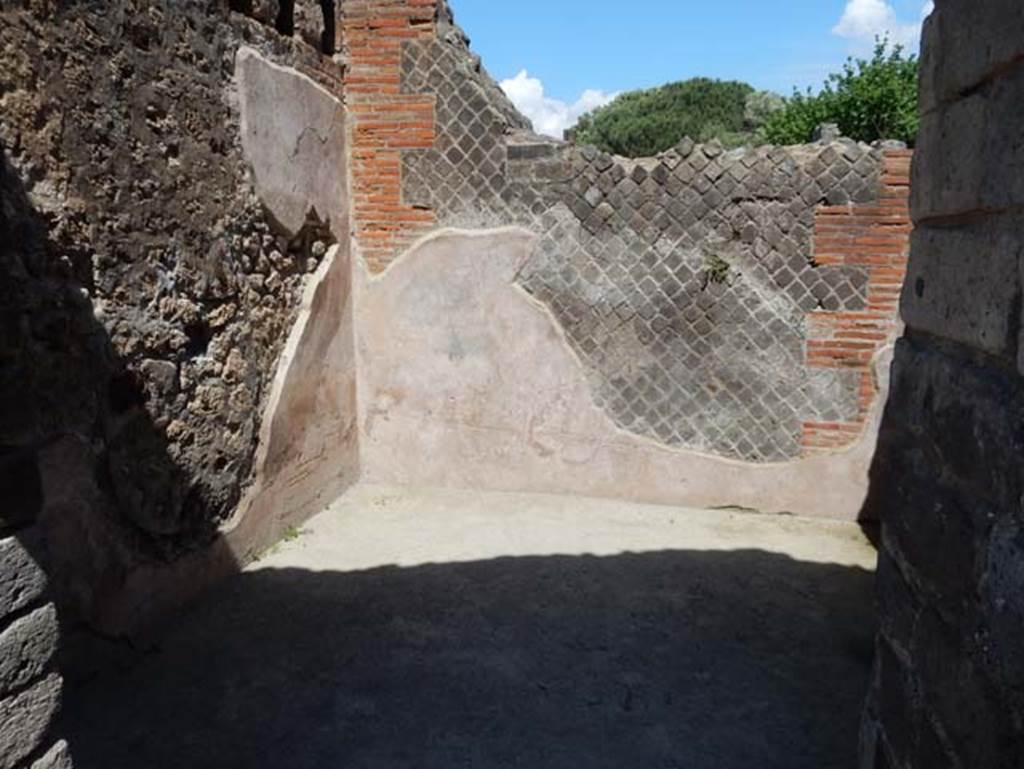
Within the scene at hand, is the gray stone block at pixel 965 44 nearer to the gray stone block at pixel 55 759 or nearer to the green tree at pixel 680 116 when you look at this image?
the gray stone block at pixel 55 759

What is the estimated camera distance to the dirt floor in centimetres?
243

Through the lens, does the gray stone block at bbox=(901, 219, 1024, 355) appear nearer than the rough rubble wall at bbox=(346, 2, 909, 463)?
Yes

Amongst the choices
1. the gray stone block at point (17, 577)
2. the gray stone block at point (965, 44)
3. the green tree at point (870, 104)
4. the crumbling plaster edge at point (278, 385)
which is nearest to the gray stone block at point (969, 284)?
the gray stone block at point (965, 44)

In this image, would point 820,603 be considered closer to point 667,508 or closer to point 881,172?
point 667,508

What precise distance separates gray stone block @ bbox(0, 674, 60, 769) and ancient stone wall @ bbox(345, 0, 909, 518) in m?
3.34

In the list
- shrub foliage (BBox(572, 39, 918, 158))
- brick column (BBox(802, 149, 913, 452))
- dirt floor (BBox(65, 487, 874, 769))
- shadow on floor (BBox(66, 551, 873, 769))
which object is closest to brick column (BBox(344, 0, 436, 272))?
dirt floor (BBox(65, 487, 874, 769))

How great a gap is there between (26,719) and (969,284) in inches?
77.6

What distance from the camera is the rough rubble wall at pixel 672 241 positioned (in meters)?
4.11

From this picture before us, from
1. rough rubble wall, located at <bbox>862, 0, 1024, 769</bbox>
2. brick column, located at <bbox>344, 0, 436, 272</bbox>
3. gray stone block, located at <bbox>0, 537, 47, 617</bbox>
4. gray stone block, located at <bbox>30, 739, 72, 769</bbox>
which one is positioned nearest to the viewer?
rough rubble wall, located at <bbox>862, 0, 1024, 769</bbox>

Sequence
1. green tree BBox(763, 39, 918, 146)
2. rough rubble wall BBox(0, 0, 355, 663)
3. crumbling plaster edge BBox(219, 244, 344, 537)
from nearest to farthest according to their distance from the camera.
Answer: rough rubble wall BBox(0, 0, 355, 663)
crumbling plaster edge BBox(219, 244, 344, 537)
green tree BBox(763, 39, 918, 146)

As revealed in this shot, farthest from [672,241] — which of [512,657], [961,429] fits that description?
[961,429]

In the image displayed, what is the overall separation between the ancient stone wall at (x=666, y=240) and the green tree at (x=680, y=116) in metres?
21.7

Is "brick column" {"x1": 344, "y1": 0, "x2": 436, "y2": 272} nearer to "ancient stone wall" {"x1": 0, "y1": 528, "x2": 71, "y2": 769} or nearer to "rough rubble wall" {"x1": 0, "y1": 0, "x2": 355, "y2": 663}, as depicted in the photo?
"rough rubble wall" {"x1": 0, "y1": 0, "x2": 355, "y2": 663}

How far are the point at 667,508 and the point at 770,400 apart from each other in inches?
35.3
